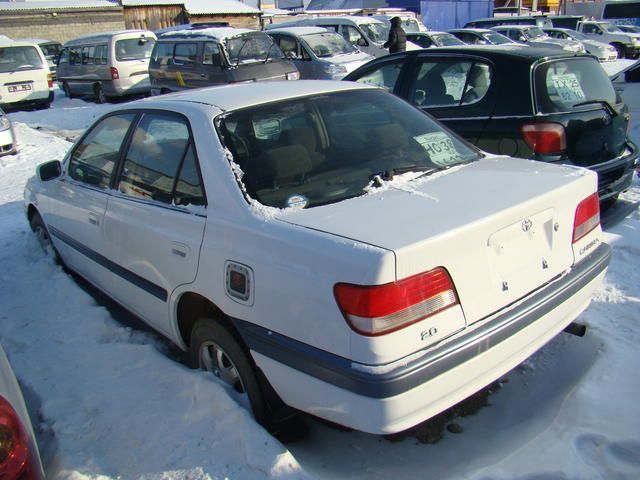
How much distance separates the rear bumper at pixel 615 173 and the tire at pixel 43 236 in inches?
172

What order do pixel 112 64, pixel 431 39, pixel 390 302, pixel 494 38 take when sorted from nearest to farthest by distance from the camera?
1. pixel 390 302
2. pixel 112 64
3. pixel 431 39
4. pixel 494 38

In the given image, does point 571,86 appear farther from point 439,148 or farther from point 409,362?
point 409,362

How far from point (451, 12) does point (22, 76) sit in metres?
25.7

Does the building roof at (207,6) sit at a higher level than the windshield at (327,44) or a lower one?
higher

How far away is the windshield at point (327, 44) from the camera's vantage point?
14.0 meters

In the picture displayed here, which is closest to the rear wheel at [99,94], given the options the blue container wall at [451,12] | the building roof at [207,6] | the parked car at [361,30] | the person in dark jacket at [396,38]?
the parked car at [361,30]

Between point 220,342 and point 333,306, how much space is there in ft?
2.78

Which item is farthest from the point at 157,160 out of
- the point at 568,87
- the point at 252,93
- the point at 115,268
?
the point at 568,87

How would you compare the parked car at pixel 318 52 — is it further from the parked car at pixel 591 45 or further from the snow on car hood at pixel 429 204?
the parked car at pixel 591 45

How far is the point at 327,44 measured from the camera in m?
14.3

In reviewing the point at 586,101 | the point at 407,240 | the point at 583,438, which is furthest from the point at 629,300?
the point at 407,240

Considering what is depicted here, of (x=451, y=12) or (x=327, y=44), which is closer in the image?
(x=327, y=44)

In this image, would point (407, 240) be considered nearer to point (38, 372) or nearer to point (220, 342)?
point (220, 342)

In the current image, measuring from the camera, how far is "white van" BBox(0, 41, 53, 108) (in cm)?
1430
